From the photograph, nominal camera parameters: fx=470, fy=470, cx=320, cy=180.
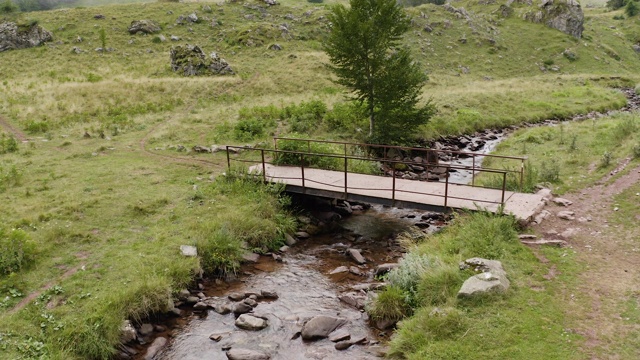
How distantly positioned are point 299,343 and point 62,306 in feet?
18.6

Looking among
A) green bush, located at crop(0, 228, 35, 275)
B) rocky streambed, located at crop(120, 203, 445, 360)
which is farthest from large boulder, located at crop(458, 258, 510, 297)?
green bush, located at crop(0, 228, 35, 275)

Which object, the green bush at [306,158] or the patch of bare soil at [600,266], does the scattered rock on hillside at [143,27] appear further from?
the patch of bare soil at [600,266]

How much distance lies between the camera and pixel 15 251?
12664 mm

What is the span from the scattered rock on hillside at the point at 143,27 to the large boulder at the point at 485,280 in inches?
2503

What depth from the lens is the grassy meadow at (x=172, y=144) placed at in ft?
35.8

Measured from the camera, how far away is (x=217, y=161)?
22.6 meters

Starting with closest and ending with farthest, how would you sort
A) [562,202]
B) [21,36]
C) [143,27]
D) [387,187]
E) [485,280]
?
1. [485,280]
2. [562,202]
3. [387,187]
4. [21,36]
5. [143,27]

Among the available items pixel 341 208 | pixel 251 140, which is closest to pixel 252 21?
pixel 251 140

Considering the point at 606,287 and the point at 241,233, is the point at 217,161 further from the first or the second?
the point at 606,287

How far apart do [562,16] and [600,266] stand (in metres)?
80.6

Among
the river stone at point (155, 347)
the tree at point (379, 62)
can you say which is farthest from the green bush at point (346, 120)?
the river stone at point (155, 347)

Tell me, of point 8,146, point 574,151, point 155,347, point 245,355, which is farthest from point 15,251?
point 574,151

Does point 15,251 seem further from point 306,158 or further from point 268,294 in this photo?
point 306,158

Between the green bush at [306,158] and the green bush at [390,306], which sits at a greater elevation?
the green bush at [306,158]
